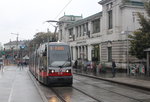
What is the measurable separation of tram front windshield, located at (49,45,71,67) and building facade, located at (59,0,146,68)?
13.6 metres

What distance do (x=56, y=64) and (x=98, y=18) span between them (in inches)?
1032

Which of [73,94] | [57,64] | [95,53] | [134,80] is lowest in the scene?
[73,94]

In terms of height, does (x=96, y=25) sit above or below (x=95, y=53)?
above

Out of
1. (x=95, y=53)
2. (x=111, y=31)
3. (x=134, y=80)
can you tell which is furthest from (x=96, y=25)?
(x=134, y=80)

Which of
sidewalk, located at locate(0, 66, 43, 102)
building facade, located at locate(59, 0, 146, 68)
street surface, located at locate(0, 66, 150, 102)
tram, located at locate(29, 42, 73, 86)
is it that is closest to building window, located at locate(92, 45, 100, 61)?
building facade, located at locate(59, 0, 146, 68)

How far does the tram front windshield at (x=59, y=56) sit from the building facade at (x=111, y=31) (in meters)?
13.6

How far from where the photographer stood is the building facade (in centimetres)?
3591

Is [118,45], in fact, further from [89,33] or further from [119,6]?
[89,33]

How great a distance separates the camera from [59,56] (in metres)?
19.4

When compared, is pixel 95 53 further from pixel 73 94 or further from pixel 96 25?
pixel 73 94

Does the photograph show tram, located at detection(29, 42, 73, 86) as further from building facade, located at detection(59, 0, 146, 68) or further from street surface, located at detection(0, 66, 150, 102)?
building facade, located at detection(59, 0, 146, 68)

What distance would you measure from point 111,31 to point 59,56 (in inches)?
803

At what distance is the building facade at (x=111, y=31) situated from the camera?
35.9 metres

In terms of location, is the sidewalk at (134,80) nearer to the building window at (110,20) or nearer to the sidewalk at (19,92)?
the sidewalk at (19,92)
